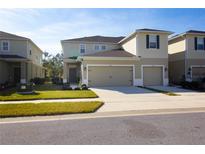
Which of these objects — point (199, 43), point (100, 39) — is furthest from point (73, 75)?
point (199, 43)

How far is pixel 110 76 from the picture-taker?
20.7m

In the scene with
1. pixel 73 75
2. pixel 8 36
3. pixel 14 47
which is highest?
pixel 8 36

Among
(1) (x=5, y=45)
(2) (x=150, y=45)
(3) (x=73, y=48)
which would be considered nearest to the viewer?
(2) (x=150, y=45)

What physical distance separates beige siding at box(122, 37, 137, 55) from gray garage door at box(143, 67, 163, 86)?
2360 millimetres

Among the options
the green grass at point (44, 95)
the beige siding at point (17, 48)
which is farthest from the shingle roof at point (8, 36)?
the green grass at point (44, 95)

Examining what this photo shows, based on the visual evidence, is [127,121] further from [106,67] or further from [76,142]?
[106,67]

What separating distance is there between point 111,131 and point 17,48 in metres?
21.5

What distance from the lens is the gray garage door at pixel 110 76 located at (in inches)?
798

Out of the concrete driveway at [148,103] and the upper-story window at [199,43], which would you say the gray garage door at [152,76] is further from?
the concrete driveway at [148,103]

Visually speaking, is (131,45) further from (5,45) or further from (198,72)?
(5,45)

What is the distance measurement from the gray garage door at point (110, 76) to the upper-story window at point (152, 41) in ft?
10.5

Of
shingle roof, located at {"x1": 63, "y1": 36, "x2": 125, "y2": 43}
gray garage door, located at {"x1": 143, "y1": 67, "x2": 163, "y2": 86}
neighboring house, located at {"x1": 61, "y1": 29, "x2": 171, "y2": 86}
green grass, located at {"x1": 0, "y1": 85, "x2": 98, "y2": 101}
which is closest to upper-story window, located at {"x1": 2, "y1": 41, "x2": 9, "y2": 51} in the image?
shingle roof, located at {"x1": 63, "y1": 36, "x2": 125, "y2": 43}

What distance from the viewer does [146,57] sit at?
69.7ft

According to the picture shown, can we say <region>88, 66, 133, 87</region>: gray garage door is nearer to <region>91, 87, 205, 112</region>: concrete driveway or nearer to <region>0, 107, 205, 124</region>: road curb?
<region>91, 87, 205, 112</region>: concrete driveway
